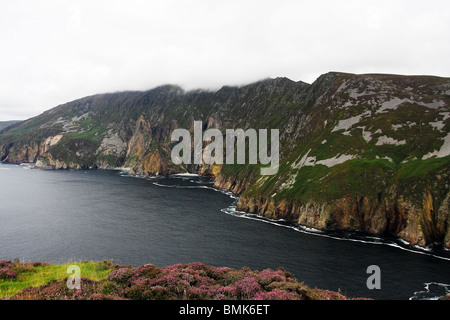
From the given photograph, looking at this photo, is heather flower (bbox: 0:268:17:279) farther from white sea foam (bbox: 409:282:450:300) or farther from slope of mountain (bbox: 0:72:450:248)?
slope of mountain (bbox: 0:72:450:248)

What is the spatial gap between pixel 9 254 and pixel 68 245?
1437 centimetres

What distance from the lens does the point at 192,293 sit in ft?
68.9

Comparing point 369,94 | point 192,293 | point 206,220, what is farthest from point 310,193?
point 192,293

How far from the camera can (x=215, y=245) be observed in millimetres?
84188

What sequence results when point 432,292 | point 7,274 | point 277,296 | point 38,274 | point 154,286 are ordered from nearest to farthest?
point 277,296, point 154,286, point 7,274, point 38,274, point 432,292

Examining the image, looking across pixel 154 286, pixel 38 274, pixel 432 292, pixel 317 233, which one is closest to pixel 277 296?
pixel 154 286

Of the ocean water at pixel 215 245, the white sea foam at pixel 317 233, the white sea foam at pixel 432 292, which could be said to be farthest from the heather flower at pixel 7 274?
the white sea foam at pixel 317 233

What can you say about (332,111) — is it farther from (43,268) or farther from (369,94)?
(43,268)

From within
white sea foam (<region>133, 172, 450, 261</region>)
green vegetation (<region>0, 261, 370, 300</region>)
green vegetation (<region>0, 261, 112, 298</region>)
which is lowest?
white sea foam (<region>133, 172, 450, 261</region>)

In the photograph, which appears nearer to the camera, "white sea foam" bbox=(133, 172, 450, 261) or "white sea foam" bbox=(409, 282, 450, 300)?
"white sea foam" bbox=(409, 282, 450, 300)

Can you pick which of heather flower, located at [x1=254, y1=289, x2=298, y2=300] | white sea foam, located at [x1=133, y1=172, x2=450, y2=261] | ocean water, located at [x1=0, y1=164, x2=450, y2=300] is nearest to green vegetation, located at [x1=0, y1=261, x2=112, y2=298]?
heather flower, located at [x1=254, y1=289, x2=298, y2=300]

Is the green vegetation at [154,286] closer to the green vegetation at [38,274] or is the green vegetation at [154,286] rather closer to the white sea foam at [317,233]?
the green vegetation at [38,274]

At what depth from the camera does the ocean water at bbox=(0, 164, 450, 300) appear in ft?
207

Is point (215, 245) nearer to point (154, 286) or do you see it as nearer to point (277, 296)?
point (154, 286)
